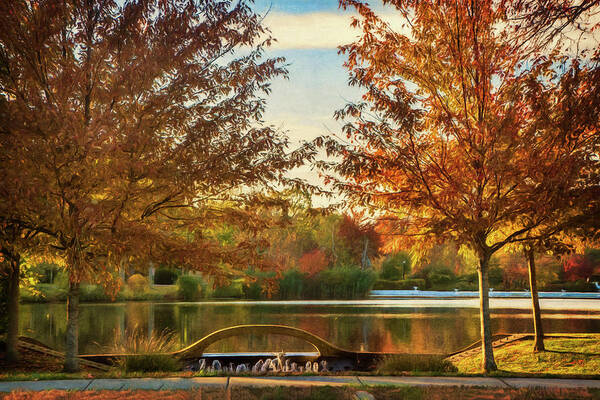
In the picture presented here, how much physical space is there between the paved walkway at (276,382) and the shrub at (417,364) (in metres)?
1.74

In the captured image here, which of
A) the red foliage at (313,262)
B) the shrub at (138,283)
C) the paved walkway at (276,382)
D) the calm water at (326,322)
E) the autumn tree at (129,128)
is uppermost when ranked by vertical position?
the autumn tree at (129,128)

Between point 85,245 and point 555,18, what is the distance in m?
9.00

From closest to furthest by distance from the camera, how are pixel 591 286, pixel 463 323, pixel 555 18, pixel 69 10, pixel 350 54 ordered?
pixel 555 18
pixel 69 10
pixel 350 54
pixel 463 323
pixel 591 286

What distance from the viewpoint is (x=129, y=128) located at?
8.55 meters

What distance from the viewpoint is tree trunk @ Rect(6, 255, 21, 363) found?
36.0 ft

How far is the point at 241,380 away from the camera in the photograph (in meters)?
7.40

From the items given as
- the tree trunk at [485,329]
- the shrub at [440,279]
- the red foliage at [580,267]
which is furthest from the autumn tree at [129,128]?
the shrub at [440,279]

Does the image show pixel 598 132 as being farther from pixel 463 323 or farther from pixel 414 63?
pixel 463 323

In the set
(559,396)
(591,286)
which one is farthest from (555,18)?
(591,286)

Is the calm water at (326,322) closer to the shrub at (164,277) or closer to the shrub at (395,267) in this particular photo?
the shrub at (164,277)

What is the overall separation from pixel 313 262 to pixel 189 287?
37.0 feet

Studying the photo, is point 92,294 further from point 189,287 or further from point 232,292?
point 232,292

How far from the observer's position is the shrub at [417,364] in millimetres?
9508

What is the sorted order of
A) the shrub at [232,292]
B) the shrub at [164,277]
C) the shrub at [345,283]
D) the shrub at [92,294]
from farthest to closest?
1. the shrub at [164,277]
2. the shrub at [232,292]
3. the shrub at [345,283]
4. the shrub at [92,294]
